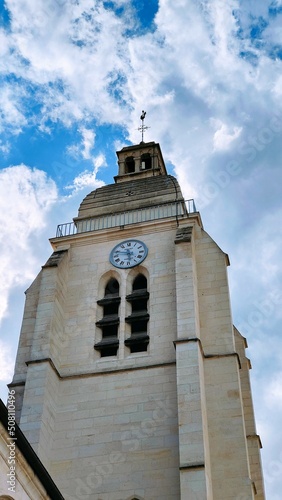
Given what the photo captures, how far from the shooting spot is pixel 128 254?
89.6 feet

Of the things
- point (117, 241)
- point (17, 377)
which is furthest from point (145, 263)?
point (17, 377)

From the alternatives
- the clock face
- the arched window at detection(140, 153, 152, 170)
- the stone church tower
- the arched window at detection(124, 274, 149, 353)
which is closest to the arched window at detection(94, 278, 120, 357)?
the stone church tower

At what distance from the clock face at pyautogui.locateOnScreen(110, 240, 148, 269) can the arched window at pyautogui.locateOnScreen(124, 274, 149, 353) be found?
0.60 metres

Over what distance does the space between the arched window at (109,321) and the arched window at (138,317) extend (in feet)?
1.47

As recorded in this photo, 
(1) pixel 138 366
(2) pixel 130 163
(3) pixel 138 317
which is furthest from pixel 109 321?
(2) pixel 130 163

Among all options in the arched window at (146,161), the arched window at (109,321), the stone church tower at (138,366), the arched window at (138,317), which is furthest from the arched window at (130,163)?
the arched window at (138,317)

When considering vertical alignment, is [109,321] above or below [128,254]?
below

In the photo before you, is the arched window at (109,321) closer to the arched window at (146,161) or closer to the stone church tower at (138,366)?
the stone church tower at (138,366)

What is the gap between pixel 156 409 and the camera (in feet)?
73.6

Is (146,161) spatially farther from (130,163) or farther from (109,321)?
(109,321)

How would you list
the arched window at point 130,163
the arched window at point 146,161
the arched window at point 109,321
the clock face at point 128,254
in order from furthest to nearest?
the arched window at point 130,163 → the arched window at point 146,161 → the clock face at point 128,254 → the arched window at point 109,321

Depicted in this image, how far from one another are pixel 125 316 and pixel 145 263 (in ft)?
7.52

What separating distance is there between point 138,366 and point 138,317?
2.12m

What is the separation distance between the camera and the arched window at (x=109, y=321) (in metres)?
24.7
